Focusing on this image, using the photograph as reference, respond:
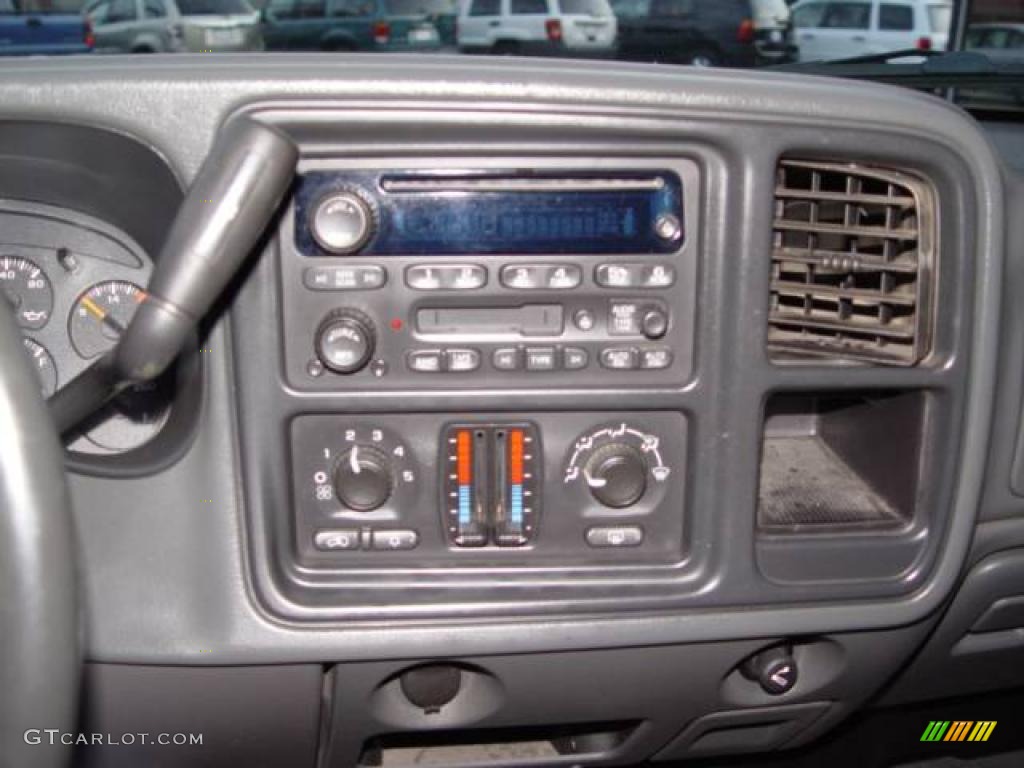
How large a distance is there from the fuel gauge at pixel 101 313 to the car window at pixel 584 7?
19.2 feet

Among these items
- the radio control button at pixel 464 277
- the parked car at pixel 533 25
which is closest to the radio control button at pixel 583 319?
the radio control button at pixel 464 277

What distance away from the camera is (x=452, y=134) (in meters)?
1.42

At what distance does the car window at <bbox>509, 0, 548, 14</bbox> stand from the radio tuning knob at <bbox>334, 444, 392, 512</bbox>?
24.1ft

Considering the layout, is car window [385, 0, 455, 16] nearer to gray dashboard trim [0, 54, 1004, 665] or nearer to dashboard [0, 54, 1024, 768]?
dashboard [0, 54, 1024, 768]

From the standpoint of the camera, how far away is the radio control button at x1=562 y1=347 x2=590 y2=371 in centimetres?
151

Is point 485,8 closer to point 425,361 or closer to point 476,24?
point 476,24

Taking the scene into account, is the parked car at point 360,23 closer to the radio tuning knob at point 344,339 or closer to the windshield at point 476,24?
the windshield at point 476,24

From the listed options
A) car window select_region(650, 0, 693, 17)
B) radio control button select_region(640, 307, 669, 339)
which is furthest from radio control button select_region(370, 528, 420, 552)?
car window select_region(650, 0, 693, 17)

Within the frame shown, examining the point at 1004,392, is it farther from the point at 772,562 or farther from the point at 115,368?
the point at 115,368

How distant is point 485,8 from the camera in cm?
904

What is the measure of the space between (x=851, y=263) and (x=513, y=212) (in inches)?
18.0

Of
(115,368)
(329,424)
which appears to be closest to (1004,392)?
(329,424)

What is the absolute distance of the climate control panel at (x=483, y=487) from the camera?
61.2 inches

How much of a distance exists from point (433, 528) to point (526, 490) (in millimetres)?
138
